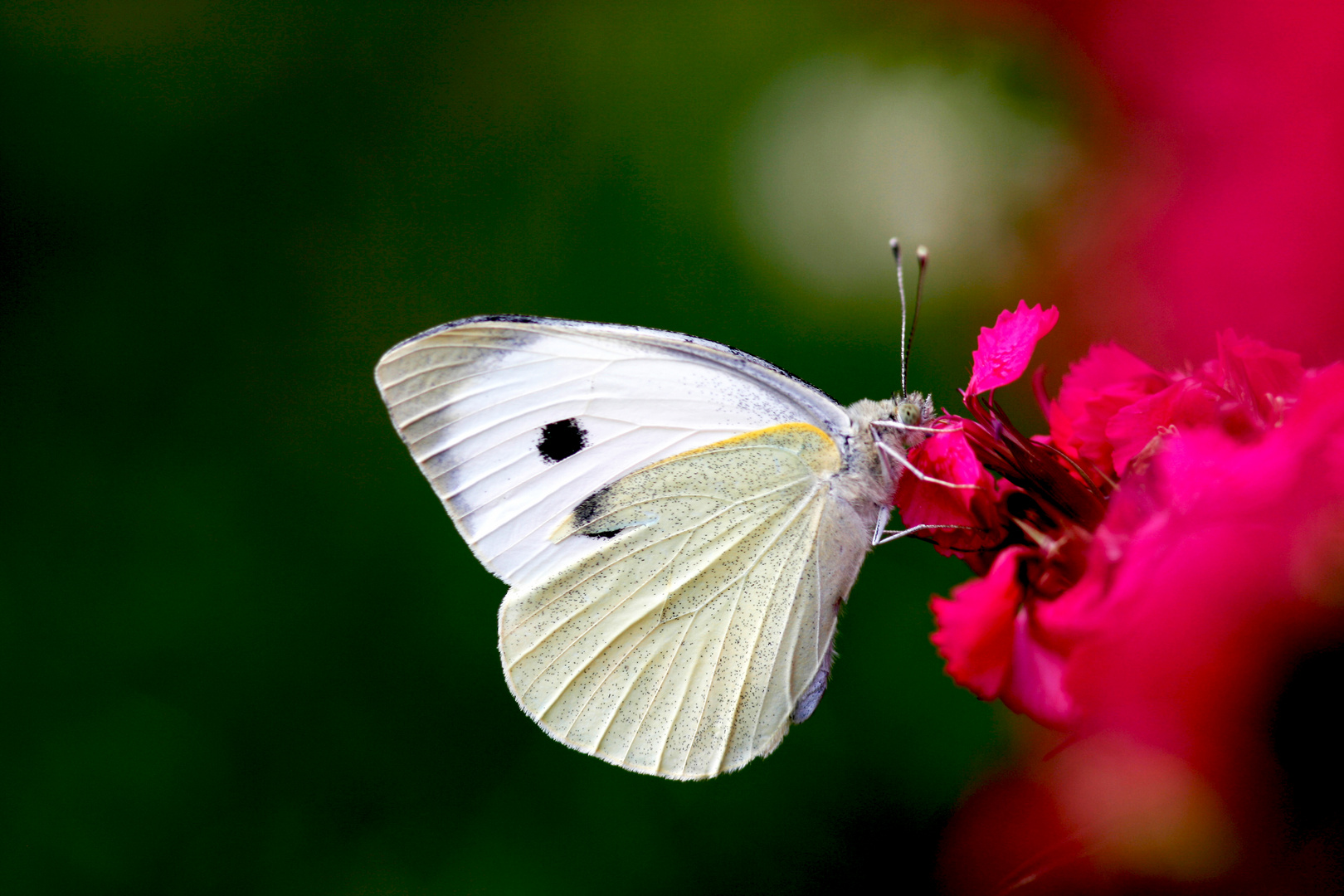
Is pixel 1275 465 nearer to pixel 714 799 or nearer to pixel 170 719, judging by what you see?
pixel 714 799

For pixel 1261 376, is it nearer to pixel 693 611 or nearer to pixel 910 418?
pixel 910 418

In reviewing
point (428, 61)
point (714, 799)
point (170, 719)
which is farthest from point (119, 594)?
point (428, 61)

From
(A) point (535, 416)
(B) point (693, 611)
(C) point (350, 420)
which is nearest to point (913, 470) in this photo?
(B) point (693, 611)

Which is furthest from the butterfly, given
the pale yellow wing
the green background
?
the green background

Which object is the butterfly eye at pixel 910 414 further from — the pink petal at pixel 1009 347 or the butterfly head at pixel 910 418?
the pink petal at pixel 1009 347

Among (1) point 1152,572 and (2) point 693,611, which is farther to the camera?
(2) point 693,611

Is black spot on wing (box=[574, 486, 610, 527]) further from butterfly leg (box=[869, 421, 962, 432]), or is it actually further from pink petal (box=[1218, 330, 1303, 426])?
pink petal (box=[1218, 330, 1303, 426])
